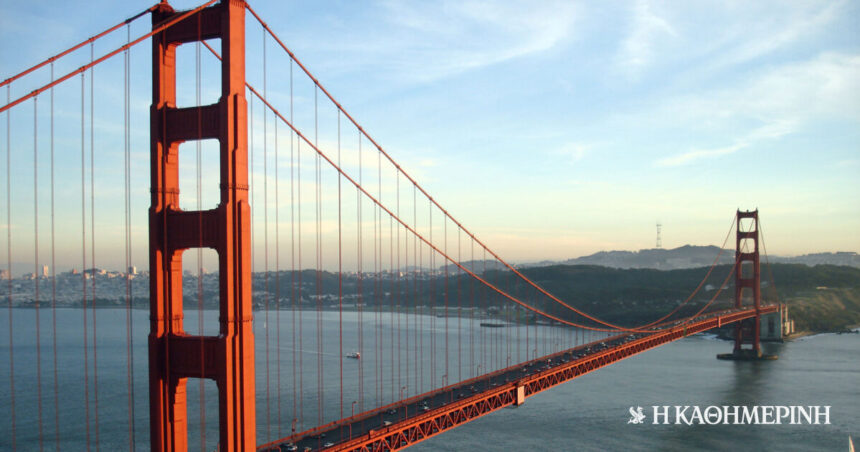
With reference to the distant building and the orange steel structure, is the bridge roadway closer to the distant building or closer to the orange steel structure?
the orange steel structure

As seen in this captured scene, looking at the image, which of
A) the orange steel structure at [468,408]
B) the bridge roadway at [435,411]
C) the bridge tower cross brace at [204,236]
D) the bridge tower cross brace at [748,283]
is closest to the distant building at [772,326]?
the bridge tower cross brace at [748,283]

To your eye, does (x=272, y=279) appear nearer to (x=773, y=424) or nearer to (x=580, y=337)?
(x=580, y=337)

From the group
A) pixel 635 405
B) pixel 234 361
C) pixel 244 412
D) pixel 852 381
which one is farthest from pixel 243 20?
pixel 852 381

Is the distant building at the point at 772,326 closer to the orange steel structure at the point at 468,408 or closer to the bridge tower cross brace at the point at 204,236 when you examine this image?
the orange steel structure at the point at 468,408

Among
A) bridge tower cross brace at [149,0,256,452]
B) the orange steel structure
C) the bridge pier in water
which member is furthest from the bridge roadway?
the bridge pier in water

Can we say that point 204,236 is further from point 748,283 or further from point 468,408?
point 748,283
